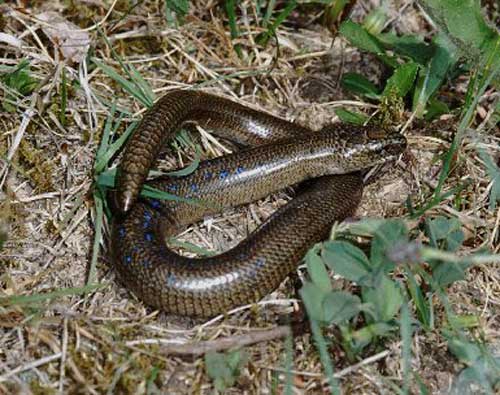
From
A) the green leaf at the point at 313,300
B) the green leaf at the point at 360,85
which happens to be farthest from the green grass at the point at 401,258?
the green leaf at the point at 360,85

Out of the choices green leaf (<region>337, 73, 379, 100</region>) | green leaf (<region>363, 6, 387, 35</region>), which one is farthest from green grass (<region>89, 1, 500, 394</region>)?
green leaf (<region>363, 6, 387, 35</region>)

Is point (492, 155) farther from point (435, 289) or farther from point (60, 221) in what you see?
point (60, 221)

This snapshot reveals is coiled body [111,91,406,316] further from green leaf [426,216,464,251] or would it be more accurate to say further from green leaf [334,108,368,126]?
green leaf [426,216,464,251]

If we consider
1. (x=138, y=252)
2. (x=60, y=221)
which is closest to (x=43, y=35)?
(x=60, y=221)

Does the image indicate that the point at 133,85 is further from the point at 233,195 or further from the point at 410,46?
the point at 410,46

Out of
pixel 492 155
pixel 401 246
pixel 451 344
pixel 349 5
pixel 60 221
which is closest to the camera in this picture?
pixel 401 246

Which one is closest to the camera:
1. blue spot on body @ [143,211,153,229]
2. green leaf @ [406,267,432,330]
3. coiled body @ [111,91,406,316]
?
green leaf @ [406,267,432,330]

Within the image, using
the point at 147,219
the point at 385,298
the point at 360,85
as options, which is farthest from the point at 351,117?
the point at 385,298
